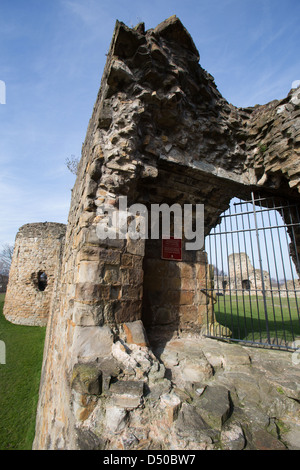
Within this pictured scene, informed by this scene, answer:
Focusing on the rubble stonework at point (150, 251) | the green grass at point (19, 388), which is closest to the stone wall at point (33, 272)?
the green grass at point (19, 388)

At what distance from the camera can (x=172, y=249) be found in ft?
12.1

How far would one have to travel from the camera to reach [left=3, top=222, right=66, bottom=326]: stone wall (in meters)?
11.8

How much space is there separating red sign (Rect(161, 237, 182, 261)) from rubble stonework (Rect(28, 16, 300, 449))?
12cm

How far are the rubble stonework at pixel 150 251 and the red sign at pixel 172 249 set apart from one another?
0.12m

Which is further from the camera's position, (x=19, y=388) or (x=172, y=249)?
(x=19, y=388)

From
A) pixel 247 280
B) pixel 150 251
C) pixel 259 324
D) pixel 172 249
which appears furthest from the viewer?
pixel 247 280

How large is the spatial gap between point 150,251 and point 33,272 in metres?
10.5

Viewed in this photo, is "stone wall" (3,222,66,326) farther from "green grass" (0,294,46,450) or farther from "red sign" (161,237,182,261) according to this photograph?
"red sign" (161,237,182,261)

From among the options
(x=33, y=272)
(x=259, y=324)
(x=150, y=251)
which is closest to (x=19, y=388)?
(x=150, y=251)

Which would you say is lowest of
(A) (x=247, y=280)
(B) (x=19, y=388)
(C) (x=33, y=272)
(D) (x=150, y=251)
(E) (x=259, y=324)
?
(B) (x=19, y=388)

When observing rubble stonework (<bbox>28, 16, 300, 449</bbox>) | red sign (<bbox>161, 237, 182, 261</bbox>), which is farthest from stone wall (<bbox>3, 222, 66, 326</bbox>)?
red sign (<bbox>161, 237, 182, 261</bbox>)

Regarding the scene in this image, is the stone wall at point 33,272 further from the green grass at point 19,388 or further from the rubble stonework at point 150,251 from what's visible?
the rubble stonework at point 150,251

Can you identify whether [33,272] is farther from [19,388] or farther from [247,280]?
[247,280]
